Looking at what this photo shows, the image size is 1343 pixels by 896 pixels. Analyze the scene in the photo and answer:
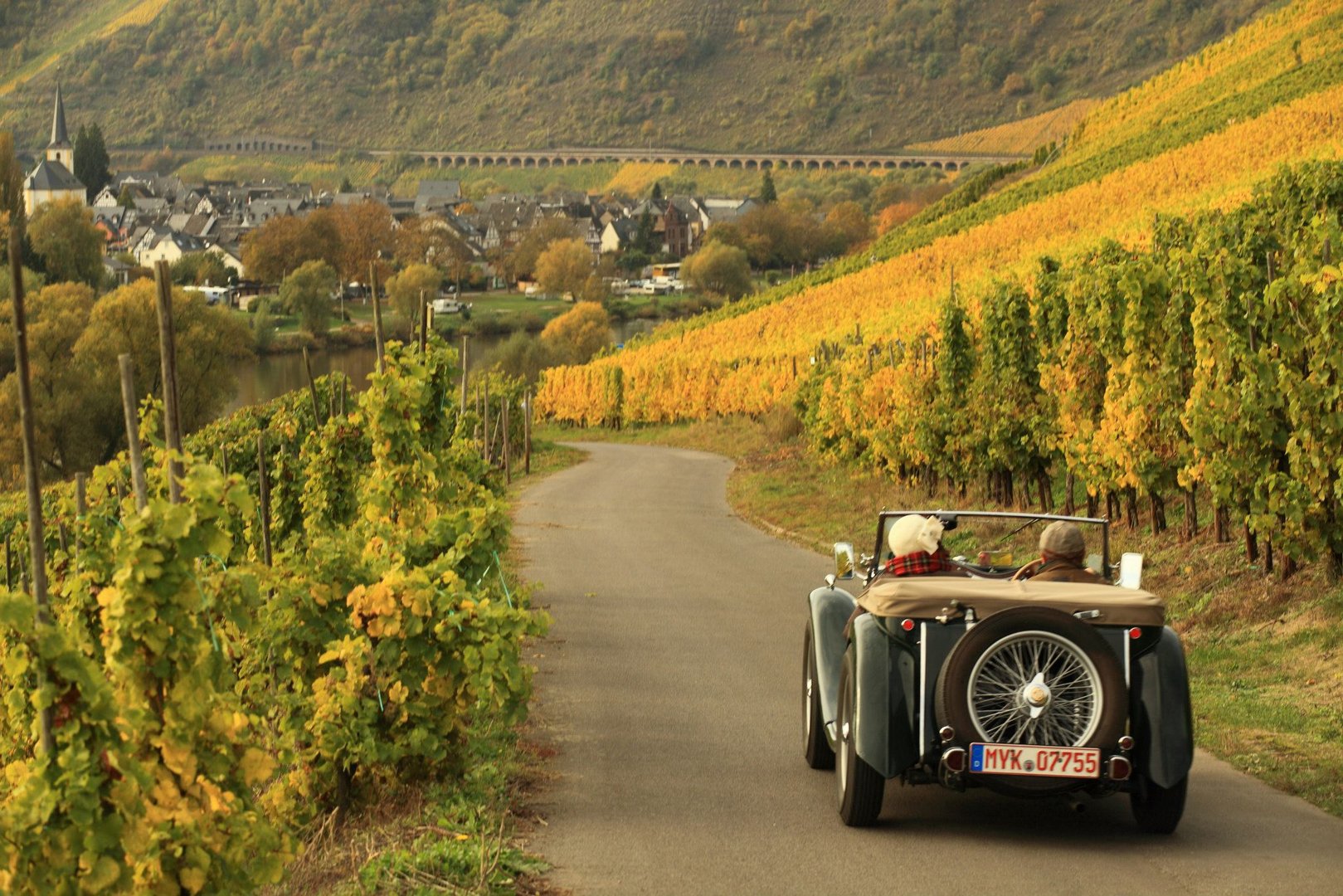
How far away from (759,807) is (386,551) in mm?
2821

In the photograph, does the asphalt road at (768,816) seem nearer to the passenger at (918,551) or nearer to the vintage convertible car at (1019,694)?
the vintage convertible car at (1019,694)

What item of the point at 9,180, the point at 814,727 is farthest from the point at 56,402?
the point at 814,727

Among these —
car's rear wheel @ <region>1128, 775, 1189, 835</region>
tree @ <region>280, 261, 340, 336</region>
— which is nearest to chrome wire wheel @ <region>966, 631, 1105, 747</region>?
car's rear wheel @ <region>1128, 775, 1189, 835</region>

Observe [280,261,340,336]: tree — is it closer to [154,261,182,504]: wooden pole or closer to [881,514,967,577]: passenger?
[881,514,967,577]: passenger

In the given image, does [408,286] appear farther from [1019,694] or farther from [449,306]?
[1019,694]

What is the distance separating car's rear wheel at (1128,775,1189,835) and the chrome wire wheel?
48 centimetres

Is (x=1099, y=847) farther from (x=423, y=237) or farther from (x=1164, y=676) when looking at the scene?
(x=423, y=237)

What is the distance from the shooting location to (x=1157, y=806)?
8781 millimetres

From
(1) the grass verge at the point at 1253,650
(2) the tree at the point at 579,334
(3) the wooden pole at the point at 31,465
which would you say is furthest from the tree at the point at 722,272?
(3) the wooden pole at the point at 31,465

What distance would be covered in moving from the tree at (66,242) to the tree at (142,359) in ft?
92.4

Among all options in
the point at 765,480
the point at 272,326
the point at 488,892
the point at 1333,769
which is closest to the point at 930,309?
the point at 765,480

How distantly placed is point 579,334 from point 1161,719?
3214 inches

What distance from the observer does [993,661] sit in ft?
27.6

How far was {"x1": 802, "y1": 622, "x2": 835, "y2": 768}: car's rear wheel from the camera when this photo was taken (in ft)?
33.7
